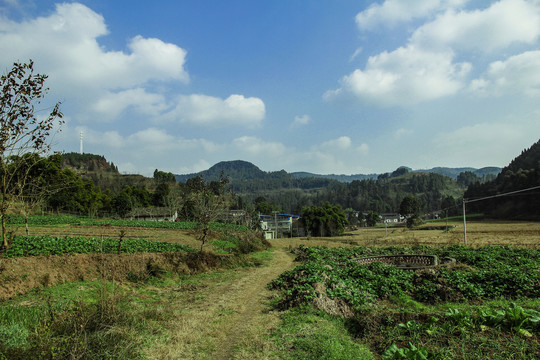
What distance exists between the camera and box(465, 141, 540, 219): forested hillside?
8431 cm

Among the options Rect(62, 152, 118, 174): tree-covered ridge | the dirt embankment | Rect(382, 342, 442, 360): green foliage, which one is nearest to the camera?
Rect(382, 342, 442, 360): green foliage

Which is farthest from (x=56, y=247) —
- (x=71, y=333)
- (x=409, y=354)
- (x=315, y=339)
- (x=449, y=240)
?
(x=449, y=240)

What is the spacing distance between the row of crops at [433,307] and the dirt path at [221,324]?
1.20 m

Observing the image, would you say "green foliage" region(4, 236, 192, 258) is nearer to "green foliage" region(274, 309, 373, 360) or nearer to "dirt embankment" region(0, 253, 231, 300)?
"dirt embankment" region(0, 253, 231, 300)

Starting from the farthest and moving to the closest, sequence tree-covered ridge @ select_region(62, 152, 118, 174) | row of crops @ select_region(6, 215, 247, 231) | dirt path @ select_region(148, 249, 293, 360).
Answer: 1. tree-covered ridge @ select_region(62, 152, 118, 174)
2. row of crops @ select_region(6, 215, 247, 231)
3. dirt path @ select_region(148, 249, 293, 360)

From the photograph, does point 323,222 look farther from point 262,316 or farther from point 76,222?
point 262,316

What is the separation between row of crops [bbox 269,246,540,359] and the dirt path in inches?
47.4

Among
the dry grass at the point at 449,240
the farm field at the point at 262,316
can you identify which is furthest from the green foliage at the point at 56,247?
the dry grass at the point at 449,240

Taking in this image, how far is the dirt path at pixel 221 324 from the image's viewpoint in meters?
6.82

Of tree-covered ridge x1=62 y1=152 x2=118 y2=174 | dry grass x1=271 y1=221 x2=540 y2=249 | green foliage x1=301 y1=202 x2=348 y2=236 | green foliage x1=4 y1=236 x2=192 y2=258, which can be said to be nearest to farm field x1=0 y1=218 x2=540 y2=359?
green foliage x1=4 y1=236 x2=192 y2=258

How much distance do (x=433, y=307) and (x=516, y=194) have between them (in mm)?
105800

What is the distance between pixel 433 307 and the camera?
10.8 meters

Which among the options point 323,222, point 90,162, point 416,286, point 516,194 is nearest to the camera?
point 416,286

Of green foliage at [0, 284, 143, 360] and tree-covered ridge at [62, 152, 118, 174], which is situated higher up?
tree-covered ridge at [62, 152, 118, 174]
